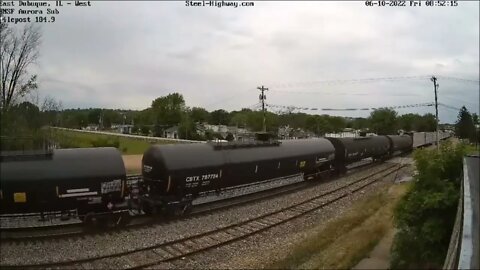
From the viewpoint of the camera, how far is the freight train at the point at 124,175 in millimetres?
13328

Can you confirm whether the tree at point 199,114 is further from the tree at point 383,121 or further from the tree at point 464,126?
the tree at point 464,126

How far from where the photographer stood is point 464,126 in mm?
80062

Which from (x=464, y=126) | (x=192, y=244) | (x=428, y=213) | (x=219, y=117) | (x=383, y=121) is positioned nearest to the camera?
(x=428, y=213)

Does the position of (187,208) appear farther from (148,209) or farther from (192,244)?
(192,244)

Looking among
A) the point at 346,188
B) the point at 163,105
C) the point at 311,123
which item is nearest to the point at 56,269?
the point at 346,188

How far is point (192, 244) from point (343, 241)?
5403mm

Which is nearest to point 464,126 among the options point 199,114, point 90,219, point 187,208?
point 199,114

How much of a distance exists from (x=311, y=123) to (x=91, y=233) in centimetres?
11158

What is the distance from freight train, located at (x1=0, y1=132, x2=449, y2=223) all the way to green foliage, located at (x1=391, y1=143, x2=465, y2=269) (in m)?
8.88

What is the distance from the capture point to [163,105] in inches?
3922

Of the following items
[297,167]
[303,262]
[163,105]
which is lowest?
[303,262]

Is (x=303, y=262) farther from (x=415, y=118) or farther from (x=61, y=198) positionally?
(x=415, y=118)

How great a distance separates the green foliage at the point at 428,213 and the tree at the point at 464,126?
71703mm

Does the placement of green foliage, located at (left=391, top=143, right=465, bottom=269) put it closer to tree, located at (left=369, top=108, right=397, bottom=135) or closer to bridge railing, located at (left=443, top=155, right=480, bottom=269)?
bridge railing, located at (left=443, top=155, right=480, bottom=269)
